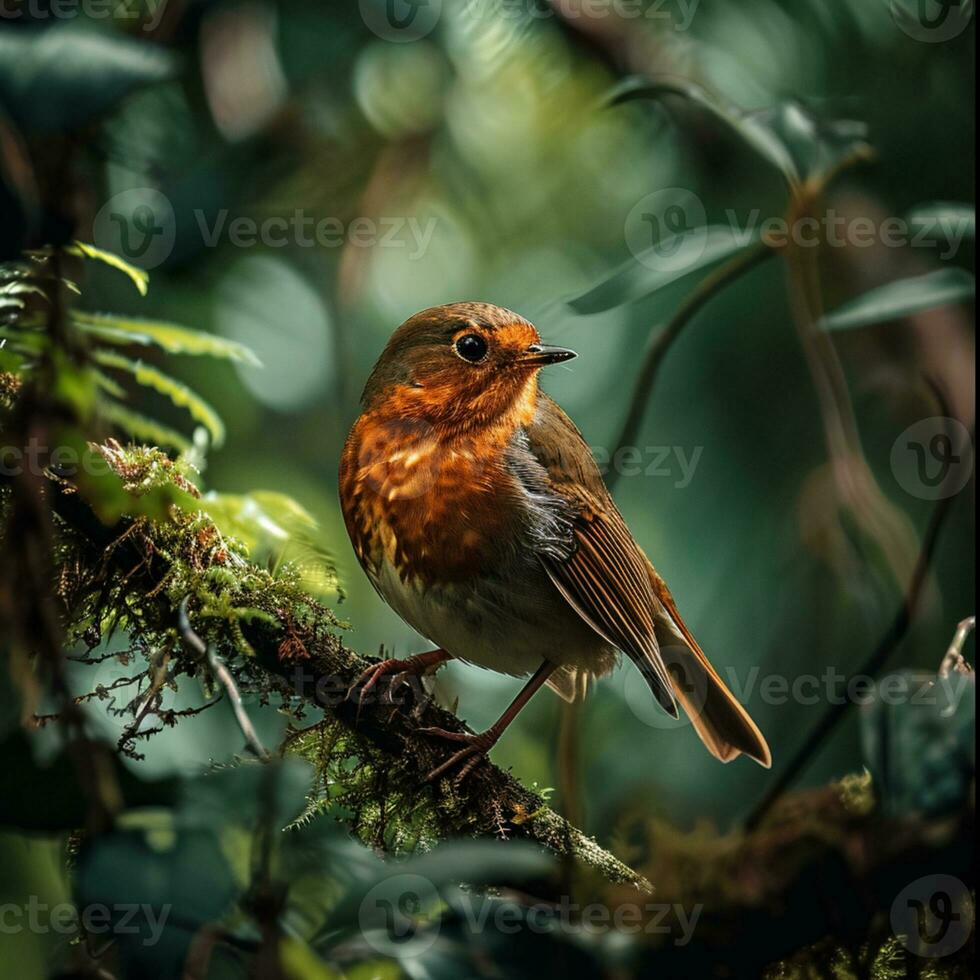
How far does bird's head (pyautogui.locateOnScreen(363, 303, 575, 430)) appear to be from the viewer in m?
2.71

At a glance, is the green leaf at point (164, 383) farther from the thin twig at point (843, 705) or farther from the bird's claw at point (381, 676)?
the thin twig at point (843, 705)

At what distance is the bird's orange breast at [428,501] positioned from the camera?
246 centimetres

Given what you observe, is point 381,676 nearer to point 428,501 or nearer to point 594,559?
point 428,501

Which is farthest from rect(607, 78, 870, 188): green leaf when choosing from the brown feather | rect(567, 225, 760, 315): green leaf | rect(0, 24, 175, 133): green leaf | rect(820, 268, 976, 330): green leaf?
rect(0, 24, 175, 133): green leaf

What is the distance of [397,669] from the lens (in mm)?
2273

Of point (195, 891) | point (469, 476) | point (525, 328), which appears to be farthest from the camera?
point (525, 328)

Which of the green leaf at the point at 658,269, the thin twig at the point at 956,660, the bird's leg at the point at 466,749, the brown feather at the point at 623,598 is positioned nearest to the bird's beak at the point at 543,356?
the brown feather at the point at 623,598

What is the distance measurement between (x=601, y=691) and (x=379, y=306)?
1553mm

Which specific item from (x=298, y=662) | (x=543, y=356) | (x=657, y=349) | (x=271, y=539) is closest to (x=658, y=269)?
(x=657, y=349)

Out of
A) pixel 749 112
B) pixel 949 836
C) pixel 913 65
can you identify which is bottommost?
pixel 949 836

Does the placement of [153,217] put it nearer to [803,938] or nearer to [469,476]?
[469,476]

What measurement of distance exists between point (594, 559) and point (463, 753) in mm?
724

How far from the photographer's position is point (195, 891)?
121 centimetres

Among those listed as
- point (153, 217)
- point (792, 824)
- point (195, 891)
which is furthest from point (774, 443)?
point (195, 891)
